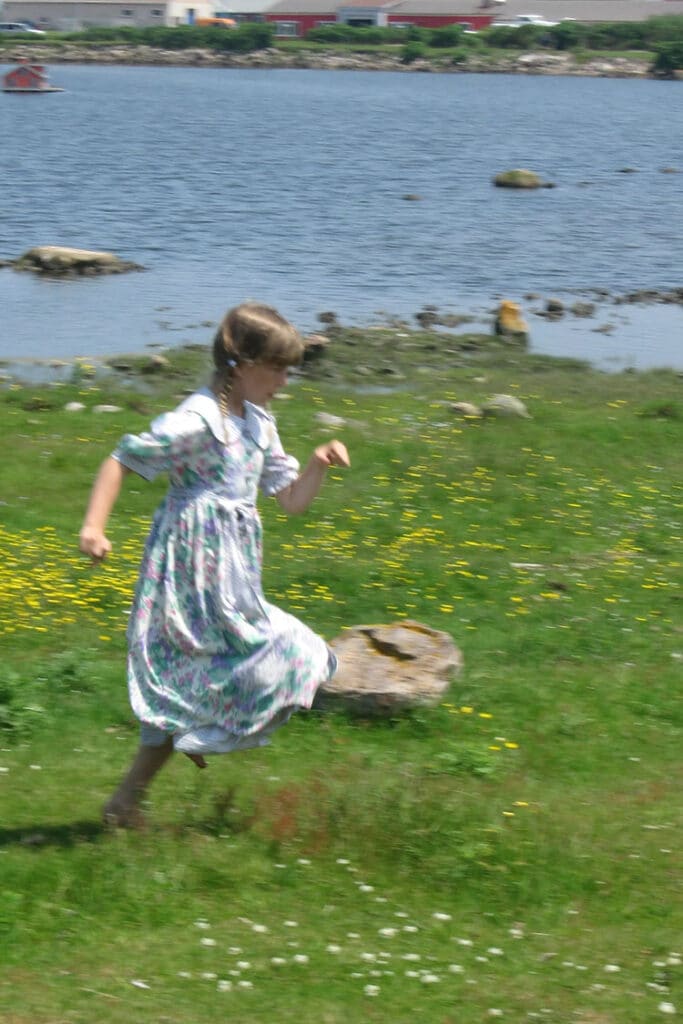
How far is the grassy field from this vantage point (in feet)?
16.5

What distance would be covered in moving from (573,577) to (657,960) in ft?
18.1

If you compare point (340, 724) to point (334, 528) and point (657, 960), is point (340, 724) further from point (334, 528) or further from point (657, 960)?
point (334, 528)

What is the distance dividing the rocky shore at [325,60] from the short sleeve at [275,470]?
138m

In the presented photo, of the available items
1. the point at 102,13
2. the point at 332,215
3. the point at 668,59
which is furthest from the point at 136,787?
the point at 102,13

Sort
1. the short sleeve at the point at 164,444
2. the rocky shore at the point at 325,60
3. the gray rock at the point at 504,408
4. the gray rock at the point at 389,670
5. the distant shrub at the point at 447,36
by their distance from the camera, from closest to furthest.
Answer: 1. the short sleeve at the point at 164,444
2. the gray rock at the point at 389,670
3. the gray rock at the point at 504,408
4. the rocky shore at the point at 325,60
5. the distant shrub at the point at 447,36

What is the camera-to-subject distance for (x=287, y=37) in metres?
172

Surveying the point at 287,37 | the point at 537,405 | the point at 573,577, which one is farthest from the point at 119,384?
the point at 287,37

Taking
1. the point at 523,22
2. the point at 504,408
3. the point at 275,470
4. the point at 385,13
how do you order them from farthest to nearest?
the point at 385,13 → the point at 523,22 → the point at 504,408 → the point at 275,470

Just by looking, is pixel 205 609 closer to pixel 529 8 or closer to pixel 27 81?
pixel 27 81

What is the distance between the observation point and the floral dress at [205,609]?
5676 millimetres

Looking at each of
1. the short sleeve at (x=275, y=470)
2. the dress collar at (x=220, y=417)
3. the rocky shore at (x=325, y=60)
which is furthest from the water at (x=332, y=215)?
the rocky shore at (x=325, y=60)

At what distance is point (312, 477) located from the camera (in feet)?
19.4

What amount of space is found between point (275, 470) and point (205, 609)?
0.66m

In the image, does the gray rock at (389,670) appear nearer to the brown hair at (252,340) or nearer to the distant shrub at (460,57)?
the brown hair at (252,340)
